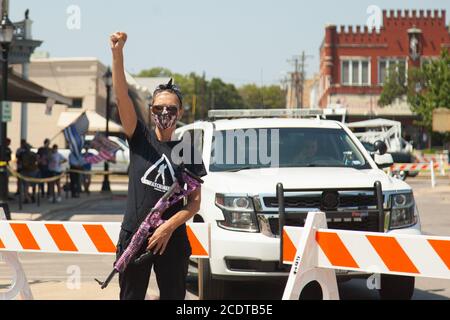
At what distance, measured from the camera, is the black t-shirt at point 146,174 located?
204 inches

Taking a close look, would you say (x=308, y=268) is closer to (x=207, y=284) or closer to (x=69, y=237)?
(x=69, y=237)

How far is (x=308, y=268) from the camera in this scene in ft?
19.8

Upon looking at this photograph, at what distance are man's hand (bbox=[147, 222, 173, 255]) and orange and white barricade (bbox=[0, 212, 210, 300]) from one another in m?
1.85

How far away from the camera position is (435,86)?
68500 mm

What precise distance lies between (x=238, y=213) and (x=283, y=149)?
1.60 m

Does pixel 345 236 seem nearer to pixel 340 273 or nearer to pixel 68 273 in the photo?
pixel 340 273

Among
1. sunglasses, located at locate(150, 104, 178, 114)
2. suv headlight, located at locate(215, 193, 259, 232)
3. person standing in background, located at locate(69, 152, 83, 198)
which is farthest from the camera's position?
person standing in background, located at locate(69, 152, 83, 198)

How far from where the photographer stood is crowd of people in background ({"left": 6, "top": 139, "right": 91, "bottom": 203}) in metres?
24.9

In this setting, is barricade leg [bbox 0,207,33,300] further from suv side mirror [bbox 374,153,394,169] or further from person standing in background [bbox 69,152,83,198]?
person standing in background [bbox 69,152,83,198]

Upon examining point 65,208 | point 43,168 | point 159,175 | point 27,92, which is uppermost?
point 27,92

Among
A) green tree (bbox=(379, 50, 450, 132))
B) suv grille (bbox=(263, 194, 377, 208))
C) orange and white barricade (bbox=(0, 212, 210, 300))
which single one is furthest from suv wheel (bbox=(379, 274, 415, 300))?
green tree (bbox=(379, 50, 450, 132))

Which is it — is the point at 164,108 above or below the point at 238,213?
above

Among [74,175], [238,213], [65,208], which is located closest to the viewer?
[238,213]

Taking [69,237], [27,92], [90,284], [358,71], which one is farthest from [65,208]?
[358,71]
